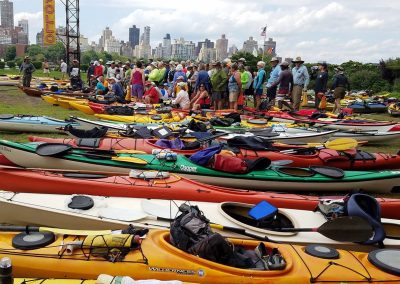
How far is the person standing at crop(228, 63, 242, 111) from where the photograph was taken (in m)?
9.80

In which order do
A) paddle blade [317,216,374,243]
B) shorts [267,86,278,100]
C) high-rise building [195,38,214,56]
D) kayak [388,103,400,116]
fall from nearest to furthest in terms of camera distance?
paddle blade [317,216,374,243] → shorts [267,86,278,100] → kayak [388,103,400,116] → high-rise building [195,38,214,56]

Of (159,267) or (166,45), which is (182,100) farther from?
(166,45)

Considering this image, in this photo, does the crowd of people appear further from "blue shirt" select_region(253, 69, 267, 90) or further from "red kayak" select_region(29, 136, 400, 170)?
"red kayak" select_region(29, 136, 400, 170)

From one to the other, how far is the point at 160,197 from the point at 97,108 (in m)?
6.19

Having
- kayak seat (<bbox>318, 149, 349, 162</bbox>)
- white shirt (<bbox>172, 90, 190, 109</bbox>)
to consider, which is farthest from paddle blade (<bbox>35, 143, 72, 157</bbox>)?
white shirt (<bbox>172, 90, 190, 109</bbox>)

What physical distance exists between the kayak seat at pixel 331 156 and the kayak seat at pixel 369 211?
222cm

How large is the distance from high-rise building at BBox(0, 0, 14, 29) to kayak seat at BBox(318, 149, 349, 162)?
6663 inches

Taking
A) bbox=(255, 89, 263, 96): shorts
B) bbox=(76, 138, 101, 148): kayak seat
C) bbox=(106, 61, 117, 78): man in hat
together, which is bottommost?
bbox=(76, 138, 101, 148): kayak seat

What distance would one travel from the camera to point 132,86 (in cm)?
1132

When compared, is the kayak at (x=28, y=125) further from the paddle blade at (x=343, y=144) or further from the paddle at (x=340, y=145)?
the paddle blade at (x=343, y=144)

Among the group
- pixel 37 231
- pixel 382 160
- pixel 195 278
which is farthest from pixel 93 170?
pixel 382 160

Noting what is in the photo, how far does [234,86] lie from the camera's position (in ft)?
32.7

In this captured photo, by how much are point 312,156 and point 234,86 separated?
184 inches

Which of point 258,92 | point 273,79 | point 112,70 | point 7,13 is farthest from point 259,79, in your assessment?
point 7,13
